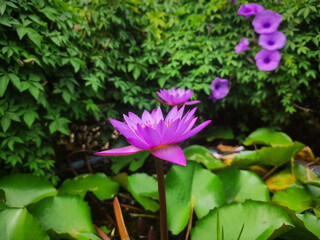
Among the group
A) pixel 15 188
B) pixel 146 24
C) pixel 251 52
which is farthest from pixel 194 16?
pixel 15 188

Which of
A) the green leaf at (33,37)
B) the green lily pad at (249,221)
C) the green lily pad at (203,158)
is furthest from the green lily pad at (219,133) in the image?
the green leaf at (33,37)

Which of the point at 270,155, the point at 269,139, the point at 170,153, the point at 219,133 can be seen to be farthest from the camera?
the point at 219,133

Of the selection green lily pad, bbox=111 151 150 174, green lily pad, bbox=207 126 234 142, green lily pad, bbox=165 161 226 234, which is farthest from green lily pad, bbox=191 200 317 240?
green lily pad, bbox=207 126 234 142

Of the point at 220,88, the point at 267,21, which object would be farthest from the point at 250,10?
the point at 220,88

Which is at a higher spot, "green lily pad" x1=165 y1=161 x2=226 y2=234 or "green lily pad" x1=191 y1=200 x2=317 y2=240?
"green lily pad" x1=191 y1=200 x2=317 y2=240

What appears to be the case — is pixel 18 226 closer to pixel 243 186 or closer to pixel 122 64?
pixel 243 186

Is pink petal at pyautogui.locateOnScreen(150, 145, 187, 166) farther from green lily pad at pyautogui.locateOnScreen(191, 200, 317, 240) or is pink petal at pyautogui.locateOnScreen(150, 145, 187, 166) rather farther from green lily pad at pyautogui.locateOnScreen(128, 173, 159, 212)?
green lily pad at pyautogui.locateOnScreen(128, 173, 159, 212)

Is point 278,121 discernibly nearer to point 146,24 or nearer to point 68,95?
point 146,24
